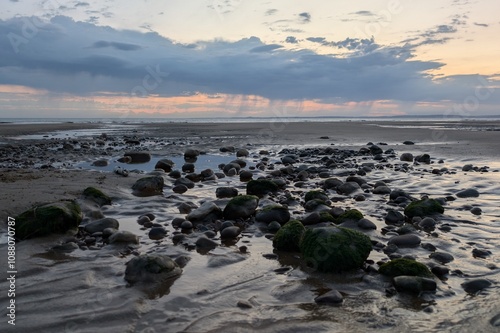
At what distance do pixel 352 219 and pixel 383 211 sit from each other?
4.52 ft

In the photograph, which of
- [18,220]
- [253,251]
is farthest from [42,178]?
[253,251]

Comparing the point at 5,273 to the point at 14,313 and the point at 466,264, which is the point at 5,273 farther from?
the point at 466,264

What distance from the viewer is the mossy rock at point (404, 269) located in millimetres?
4918

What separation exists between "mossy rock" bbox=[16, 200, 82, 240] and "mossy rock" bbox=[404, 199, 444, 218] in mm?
6243

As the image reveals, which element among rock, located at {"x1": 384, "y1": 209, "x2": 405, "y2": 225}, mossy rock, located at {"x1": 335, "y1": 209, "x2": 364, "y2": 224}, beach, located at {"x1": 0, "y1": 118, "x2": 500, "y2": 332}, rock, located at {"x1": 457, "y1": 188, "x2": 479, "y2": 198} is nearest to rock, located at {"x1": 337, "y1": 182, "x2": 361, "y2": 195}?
beach, located at {"x1": 0, "y1": 118, "x2": 500, "y2": 332}

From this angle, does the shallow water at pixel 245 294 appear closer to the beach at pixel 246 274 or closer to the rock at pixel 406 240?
the beach at pixel 246 274

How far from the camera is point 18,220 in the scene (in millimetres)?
6777

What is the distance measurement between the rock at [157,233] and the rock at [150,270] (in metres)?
1.60

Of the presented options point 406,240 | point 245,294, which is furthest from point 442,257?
point 245,294

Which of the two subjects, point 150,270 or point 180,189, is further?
point 180,189

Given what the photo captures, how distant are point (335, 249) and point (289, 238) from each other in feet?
3.14

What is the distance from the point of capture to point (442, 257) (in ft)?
18.6

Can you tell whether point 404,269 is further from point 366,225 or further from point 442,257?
point 366,225

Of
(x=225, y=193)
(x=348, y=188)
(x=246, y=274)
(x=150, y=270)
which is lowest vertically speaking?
(x=246, y=274)
